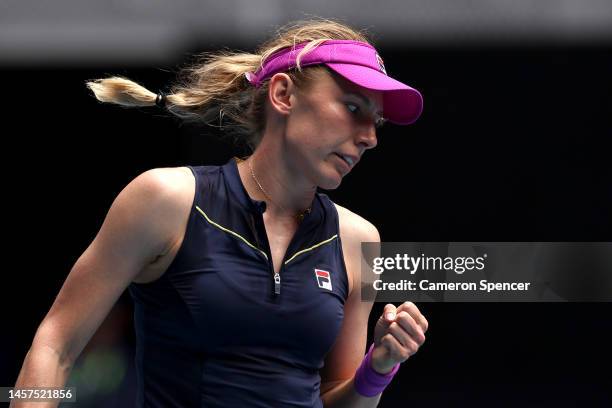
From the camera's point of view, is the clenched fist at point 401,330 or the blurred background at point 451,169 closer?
the clenched fist at point 401,330

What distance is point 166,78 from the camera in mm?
3271

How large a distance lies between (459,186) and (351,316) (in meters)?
1.57

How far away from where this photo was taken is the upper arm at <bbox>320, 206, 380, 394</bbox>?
6.50 feet

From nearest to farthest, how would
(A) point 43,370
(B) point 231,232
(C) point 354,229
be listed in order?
(A) point 43,370 < (B) point 231,232 < (C) point 354,229

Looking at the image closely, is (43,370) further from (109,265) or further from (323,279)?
(323,279)

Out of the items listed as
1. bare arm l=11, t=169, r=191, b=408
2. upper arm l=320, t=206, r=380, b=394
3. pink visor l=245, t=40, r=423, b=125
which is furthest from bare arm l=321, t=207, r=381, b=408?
bare arm l=11, t=169, r=191, b=408

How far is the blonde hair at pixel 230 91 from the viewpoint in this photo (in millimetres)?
1950

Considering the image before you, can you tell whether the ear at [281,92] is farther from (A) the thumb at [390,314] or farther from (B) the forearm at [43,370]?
(B) the forearm at [43,370]

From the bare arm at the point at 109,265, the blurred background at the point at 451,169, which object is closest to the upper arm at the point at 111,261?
the bare arm at the point at 109,265

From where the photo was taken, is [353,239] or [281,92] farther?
[353,239]

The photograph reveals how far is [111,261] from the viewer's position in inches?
67.4

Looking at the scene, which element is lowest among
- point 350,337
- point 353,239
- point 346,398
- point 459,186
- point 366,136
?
point 346,398

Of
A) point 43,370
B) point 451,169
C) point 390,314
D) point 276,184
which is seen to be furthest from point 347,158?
point 451,169

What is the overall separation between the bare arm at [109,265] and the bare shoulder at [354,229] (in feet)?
1.33
